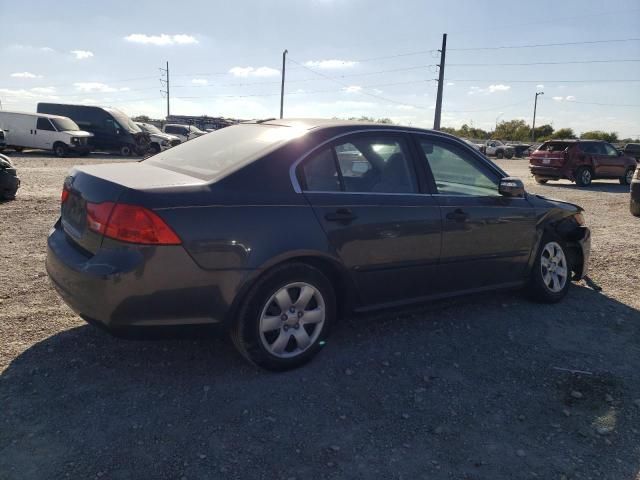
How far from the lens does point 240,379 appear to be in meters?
3.19

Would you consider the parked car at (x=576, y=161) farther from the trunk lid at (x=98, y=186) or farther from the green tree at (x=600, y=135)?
the green tree at (x=600, y=135)

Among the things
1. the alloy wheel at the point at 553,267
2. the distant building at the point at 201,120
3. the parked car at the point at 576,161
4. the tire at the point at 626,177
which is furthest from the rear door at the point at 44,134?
the distant building at the point at 201,120

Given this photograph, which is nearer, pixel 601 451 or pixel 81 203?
pixel 601 451

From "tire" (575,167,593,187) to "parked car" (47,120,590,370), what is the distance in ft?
49.9

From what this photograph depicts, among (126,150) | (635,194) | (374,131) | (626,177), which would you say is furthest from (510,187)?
(126,150)

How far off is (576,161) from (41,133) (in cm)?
2138

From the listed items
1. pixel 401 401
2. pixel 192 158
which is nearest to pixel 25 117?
pixel 192 158

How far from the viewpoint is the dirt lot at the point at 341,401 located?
246 cm

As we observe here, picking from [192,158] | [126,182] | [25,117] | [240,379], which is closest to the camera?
[126,182]

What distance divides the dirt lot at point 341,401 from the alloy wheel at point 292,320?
7.3 inches

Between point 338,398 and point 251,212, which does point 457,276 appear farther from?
point 251,212

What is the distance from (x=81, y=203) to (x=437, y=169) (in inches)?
99.9

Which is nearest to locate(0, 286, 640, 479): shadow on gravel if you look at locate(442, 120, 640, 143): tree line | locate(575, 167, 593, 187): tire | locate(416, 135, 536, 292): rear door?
locate(416, 135, 536, 292): rear door

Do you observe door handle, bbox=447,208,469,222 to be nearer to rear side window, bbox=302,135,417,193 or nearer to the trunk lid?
rear side window, bbox=302,135,417,193
